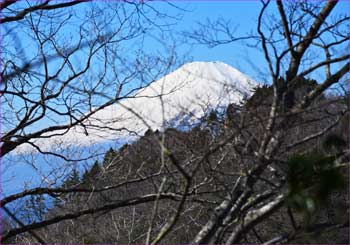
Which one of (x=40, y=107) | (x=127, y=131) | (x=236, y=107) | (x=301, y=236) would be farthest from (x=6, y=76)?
(x=301, y=236)

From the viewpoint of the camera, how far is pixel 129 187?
521 centimetres

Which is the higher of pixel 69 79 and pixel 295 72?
pixel 69 79

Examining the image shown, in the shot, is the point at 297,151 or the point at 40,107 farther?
the point at 40,107

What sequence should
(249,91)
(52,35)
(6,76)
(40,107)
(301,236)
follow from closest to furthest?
(301,236) → (249,91) → (6,76) → (40,107) → (52,35)

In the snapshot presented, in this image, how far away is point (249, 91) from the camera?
2.74 m

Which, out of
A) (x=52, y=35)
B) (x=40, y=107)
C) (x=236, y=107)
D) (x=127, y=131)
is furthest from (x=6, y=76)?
(x=236, y=107)

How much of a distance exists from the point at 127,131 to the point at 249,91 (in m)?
2.73

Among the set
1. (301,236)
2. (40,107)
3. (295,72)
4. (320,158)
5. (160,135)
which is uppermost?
(40,107)

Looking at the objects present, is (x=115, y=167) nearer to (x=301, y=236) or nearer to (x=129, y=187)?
(x=129, y=187)

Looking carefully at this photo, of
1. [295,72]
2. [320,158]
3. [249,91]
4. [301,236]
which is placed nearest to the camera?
[320,158]

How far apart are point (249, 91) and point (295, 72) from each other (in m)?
0.42

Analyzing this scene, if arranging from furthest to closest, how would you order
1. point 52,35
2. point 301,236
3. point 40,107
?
point 52,35
point 40,107
point 301,236

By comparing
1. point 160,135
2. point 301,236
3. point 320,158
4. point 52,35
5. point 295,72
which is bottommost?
point 301,236

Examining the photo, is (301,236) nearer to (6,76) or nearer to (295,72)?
(295,72)
